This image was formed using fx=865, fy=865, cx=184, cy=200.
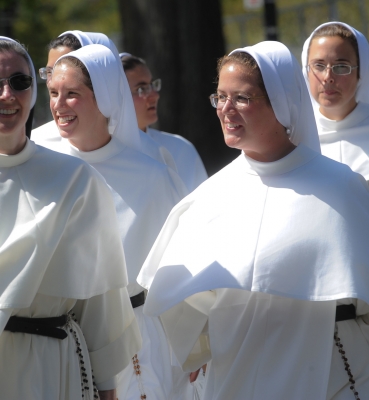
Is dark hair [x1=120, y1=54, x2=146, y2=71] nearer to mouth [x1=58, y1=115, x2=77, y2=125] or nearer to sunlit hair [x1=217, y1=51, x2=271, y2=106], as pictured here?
mouth [x1=58, y1=115, x2=77, y2=125]

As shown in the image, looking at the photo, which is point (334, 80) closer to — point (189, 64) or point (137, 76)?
point (137, 76)

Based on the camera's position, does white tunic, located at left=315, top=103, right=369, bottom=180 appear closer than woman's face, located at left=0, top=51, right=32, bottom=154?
No

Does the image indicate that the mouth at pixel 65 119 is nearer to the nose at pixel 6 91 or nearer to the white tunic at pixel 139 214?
the white tunic at pixel 139 214

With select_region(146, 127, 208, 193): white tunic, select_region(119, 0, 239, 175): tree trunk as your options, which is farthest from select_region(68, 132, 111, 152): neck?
select_region(119, 0, 239, 175): tree trunk

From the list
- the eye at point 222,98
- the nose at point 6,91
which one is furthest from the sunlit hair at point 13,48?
the eye at point 222,98

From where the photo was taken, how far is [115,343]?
421 cm

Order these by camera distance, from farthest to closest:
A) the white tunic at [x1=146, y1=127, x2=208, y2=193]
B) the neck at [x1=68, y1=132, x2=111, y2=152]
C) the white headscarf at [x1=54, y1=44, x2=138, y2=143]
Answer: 1. the white tunic at [x1=146, y1=127, x2=208, y2=193]
2. the neck at [x1=68, y1=132, x2=111, y2=152]
3. the white headscarf at [x1=54, y1=44, x2=138, y2=143]

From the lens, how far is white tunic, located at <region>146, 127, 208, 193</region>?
8.05 m

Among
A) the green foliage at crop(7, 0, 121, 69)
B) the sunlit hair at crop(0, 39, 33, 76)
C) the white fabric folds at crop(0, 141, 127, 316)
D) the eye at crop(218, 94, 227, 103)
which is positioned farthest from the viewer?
the green foliage at crop(7, 0, 121, 69)

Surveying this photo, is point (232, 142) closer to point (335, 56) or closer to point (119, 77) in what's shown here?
point (119, 77)

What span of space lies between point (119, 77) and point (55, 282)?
1907 mm

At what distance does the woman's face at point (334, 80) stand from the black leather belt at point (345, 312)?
2.09 meters

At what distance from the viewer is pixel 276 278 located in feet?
12.8

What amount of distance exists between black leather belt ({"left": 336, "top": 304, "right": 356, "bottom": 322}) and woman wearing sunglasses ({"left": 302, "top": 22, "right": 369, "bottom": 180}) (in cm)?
183
